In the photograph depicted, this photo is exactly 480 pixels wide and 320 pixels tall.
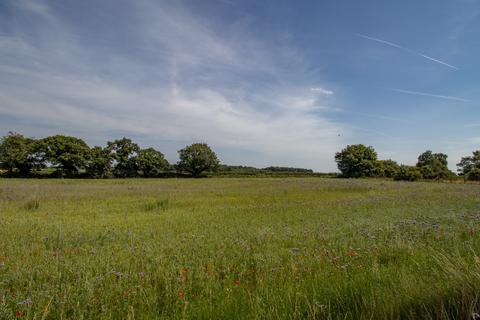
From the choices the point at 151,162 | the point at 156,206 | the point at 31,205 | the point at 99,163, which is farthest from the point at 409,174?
the point at 99,163

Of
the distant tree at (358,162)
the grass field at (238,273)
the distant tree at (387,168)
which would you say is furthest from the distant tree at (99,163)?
the distant tree at (387,168)

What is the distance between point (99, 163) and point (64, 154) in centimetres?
846

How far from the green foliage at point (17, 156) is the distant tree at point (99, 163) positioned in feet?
46.2

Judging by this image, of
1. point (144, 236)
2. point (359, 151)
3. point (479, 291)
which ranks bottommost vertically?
point (144, 236)

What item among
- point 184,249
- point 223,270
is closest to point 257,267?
point 223,270

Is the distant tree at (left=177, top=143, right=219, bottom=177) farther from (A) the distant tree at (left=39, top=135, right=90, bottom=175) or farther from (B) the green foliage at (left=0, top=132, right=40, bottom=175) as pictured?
(B) the green foliage at (left=0, top=132, right=40, bottom=175)

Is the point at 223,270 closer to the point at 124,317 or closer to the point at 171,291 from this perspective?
the point at 171,291

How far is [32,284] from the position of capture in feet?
15.3

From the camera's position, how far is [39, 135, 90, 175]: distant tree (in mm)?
67938

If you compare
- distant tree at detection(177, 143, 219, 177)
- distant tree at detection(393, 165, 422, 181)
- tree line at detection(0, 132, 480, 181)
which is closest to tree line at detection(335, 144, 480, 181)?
tree line at detection(0, 132, 480, 181)

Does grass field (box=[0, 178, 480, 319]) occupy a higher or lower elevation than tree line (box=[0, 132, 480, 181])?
lower

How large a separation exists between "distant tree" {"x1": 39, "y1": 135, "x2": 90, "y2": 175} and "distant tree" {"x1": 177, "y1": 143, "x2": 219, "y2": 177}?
99.9ft

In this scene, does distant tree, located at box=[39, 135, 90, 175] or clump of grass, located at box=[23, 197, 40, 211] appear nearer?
clump of grass, located at box=[23, 197, 40, 211]

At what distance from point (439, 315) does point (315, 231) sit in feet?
20.6
